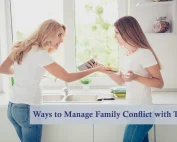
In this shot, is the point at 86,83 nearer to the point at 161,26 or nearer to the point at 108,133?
the point at 108,133

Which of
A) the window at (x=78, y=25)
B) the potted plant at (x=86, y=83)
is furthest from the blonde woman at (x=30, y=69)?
the window at (x=78, y=25)

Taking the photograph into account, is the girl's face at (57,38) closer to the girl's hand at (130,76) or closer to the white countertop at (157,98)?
the girl's hand at (130,76)

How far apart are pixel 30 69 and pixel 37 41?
0.55ft

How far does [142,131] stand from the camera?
1.75 metres

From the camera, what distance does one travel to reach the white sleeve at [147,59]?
1.69 metres

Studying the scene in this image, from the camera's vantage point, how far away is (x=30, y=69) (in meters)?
1.67

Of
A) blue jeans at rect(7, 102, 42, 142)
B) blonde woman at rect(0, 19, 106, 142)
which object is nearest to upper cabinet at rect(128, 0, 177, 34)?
blonde woman at rect(0, 19, 106, 142)

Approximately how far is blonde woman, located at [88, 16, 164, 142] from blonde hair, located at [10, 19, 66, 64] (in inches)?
15.7

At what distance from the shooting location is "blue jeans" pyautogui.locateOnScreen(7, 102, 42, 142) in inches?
66.8

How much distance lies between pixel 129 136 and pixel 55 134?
57cm

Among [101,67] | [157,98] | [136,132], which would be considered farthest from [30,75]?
[157,98]

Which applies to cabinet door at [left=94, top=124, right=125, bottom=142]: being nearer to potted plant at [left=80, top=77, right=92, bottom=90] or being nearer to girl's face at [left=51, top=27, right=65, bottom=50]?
potted plant at [left=80, top=77, right=92, bottom=90]

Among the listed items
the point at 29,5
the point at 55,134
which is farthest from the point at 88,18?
the point at 55,134

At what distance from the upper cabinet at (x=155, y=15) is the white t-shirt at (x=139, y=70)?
0.62 m
